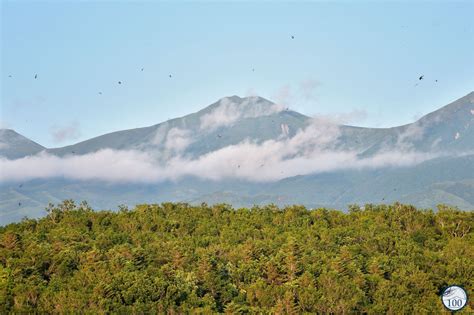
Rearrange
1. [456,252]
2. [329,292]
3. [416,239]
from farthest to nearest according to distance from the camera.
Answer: [416,239]
[456,252]
[329,292]

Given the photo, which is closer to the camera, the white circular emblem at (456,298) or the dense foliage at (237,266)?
the white circular emblem at (456,298)

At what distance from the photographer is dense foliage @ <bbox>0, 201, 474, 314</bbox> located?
85188mm

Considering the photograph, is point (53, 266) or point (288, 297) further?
point (53, 266)

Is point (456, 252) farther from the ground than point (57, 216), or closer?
closer

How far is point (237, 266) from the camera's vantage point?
4414 inches

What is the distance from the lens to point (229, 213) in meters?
168

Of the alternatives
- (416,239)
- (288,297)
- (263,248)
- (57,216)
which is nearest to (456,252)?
(416,239)

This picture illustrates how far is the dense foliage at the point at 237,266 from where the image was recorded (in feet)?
279

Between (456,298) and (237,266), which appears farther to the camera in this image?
(237,266)

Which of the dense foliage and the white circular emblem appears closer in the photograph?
the white circular emblem

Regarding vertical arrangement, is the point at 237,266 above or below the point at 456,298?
below

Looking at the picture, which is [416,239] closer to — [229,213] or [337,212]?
[337,212]

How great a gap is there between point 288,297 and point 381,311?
41.9ft

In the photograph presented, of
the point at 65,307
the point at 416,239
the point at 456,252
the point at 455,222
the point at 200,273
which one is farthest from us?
the point at 455,222
